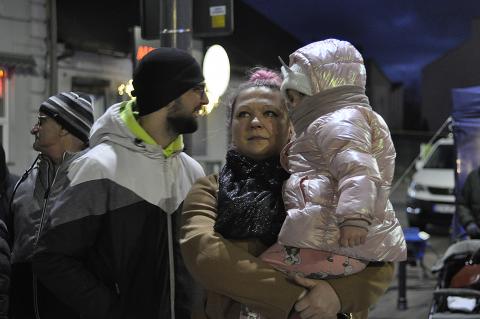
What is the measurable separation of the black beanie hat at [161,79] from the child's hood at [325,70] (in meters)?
0.47

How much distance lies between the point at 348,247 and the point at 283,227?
246mm

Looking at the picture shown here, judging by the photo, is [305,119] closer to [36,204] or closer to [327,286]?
[327,286]

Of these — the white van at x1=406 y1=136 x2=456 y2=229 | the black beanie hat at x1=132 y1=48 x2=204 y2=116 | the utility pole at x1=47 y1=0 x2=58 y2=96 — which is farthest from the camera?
the white van at x1=406 y1=136 x2=456 y2=229

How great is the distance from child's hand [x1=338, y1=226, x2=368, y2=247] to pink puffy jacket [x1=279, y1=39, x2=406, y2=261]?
0.09ft

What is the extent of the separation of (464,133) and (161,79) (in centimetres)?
808

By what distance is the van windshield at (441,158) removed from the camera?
16938 millimetres

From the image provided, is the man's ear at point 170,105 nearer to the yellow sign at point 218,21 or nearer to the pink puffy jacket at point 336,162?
the pink puffy jacket at point 336,162

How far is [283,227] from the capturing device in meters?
2.46

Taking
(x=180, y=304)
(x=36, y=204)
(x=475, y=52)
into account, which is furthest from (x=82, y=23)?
(x=475, y=52)

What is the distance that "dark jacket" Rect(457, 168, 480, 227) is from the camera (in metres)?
9.44

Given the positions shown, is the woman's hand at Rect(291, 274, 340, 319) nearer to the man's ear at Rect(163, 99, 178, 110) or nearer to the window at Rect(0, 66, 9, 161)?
the man's ear at Rect(163, 99, 178, 110)

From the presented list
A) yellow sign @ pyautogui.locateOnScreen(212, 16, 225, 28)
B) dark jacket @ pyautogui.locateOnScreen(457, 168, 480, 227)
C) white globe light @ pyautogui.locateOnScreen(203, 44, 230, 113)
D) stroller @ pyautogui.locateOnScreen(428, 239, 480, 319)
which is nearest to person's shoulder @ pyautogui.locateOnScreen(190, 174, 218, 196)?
yellow sign @ pyautogui.locateOnScreen(212, 16, 225, 28)

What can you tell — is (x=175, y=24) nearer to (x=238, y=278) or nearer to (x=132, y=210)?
(x=132, y=210)

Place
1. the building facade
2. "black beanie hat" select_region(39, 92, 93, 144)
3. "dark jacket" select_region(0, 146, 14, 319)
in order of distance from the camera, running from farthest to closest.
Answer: the building facade → "black beanie hat" select_region(39, 92, 93, 144) → "dark jacket" select_region(0, 146, 14, 319)
